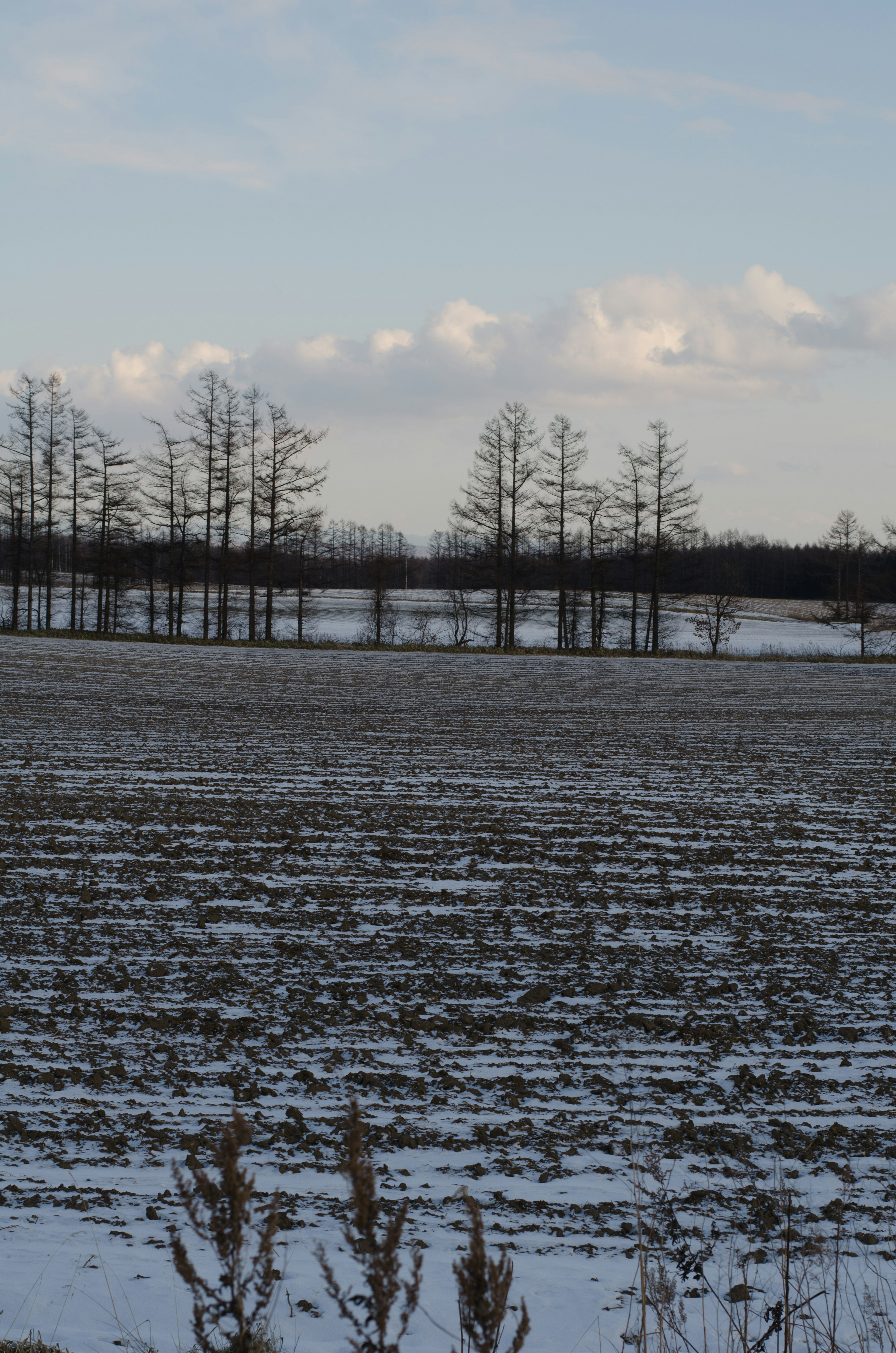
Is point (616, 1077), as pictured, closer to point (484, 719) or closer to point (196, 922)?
point (196, 922)

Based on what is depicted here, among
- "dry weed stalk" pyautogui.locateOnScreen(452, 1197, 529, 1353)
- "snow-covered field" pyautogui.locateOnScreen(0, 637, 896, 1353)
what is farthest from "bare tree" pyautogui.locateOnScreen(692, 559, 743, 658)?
"dry weed stalk" pyautogui.locateOnScreen(452, 1197, 529, 1353)

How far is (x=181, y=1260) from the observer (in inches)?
83.7

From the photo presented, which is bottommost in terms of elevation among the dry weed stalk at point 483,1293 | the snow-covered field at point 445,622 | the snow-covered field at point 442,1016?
the snow-covered field at point 442,1016

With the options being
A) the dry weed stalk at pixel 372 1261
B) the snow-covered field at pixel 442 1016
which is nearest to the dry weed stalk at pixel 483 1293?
the dry weed stalk at pixel 372 1261

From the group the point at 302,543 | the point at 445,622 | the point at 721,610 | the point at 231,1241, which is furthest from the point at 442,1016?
the point at 445,622

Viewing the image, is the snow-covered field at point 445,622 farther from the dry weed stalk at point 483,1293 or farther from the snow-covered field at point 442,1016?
the dry weed stalk at point 483,1293

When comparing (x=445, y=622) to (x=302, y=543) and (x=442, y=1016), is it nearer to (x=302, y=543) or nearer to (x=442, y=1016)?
(x=302, y=543)

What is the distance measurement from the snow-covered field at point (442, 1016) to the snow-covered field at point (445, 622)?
4139 cm

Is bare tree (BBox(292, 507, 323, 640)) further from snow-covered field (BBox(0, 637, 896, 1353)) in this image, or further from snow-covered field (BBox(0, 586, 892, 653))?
snow-covered field (BBox(0, 637, 896, 1353))

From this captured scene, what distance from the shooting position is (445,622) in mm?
74875

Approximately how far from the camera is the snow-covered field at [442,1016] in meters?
3.55

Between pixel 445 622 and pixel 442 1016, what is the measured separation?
6981 centimetres

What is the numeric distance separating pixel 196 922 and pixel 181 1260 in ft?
15.6

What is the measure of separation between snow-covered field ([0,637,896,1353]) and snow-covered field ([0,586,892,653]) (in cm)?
4139
